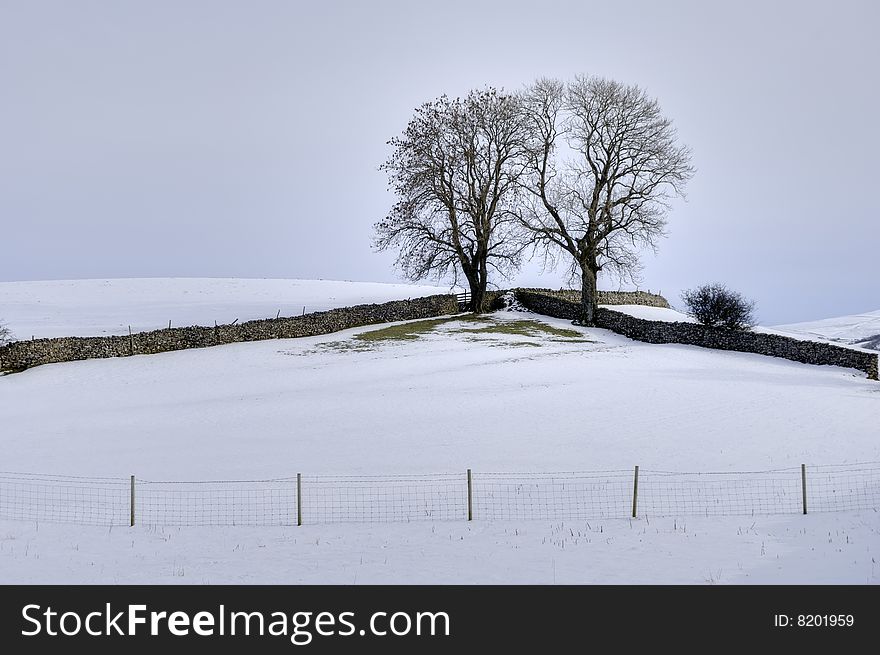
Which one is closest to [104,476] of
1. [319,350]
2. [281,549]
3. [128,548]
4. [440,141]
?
[128,548]

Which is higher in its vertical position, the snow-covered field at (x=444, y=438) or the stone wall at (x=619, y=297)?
the stone wall at (x=619, y=297)

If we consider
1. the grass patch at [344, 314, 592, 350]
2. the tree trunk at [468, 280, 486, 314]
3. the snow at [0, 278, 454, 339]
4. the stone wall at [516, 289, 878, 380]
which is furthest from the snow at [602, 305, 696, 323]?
the snow at [0, 278, 454, 339]

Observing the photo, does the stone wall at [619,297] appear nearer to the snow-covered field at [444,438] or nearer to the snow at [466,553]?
the snow-covered field at [444,438]

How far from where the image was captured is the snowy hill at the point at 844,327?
204 feet

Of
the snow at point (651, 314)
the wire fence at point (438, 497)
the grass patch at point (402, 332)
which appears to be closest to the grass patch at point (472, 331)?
the grass patch at point (402, 332)

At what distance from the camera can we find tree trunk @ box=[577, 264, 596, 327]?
51.3 m

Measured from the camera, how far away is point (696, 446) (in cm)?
2314

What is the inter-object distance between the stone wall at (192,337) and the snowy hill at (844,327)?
32639mm

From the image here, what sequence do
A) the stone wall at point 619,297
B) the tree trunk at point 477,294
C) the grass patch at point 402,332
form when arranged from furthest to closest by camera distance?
the stone wall at point 619,297 < the tree trunk at point 477,294 < the grass patch at point 402,332

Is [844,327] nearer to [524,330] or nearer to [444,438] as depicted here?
[524,330]

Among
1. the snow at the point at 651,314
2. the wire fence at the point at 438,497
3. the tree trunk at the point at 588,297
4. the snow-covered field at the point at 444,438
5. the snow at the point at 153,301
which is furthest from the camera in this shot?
the snow at the point at 153,301

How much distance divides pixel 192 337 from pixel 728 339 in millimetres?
29681

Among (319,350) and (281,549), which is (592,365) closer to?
(319,350)

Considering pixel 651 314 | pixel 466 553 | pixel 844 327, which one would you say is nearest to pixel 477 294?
pixel 651 314
